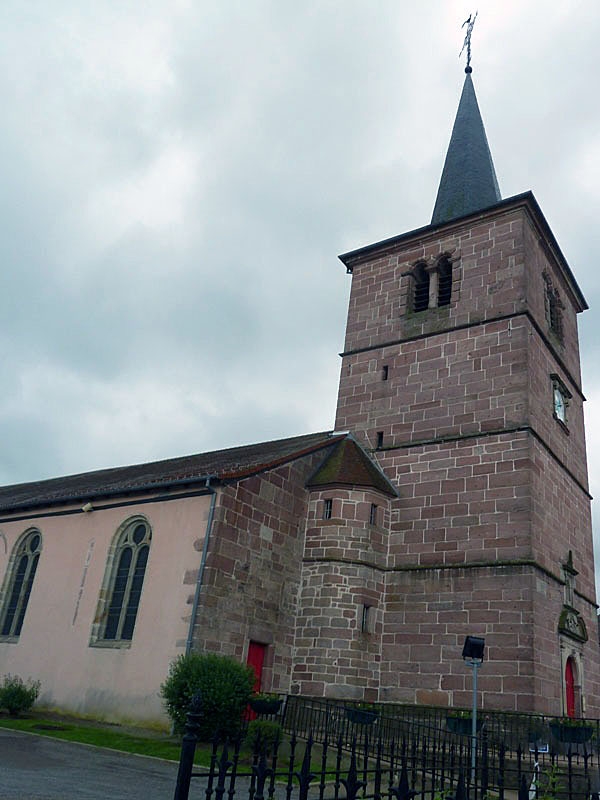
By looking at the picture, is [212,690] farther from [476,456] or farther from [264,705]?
[476,456]

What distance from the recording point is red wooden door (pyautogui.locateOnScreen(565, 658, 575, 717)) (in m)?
16.9

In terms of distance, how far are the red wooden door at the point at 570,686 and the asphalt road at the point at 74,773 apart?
10.4 m

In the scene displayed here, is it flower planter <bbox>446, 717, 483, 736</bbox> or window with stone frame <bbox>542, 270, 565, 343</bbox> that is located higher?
window with stone frame <bbox>542, 270, 565, 343</bbox>

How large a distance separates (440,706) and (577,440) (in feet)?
31.7

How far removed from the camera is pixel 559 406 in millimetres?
20422

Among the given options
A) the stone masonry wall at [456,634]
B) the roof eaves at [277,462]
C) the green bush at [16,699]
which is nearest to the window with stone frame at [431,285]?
the roof eaves at [277,462]

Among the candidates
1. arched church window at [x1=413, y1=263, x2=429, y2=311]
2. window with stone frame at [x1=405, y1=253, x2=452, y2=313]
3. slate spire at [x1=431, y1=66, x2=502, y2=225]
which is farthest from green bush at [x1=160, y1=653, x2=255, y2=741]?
slate spire at [x1=431, y1=66, x2=502, y2=225]

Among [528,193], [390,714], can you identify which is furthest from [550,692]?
[528,193]

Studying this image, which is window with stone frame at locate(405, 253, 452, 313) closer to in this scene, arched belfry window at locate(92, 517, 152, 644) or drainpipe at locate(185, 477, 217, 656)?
drainpipe at locate(185, 477, 217, 656)

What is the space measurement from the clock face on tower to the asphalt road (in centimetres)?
1417

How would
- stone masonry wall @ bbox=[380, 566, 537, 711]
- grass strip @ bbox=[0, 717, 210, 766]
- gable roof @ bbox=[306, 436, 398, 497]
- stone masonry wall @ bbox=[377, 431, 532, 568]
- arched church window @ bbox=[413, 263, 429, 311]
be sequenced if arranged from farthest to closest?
Answer: arched church window @ bbox=[413, 263, 429, 311], gable roof @ bbox=[306, 436, 398, 497], stone masonry wall @ bbox=[377, 431, 532, 568], stone masonry wall @ bbox=[380, 566, 537, 711], grass strip @ bbox=[0, 717, 210, 766]

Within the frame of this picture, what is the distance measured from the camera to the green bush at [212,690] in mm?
12672

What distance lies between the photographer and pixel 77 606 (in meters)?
18.0

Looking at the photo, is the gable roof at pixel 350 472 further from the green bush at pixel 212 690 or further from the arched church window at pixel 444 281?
the green bush at pixel 212 690
